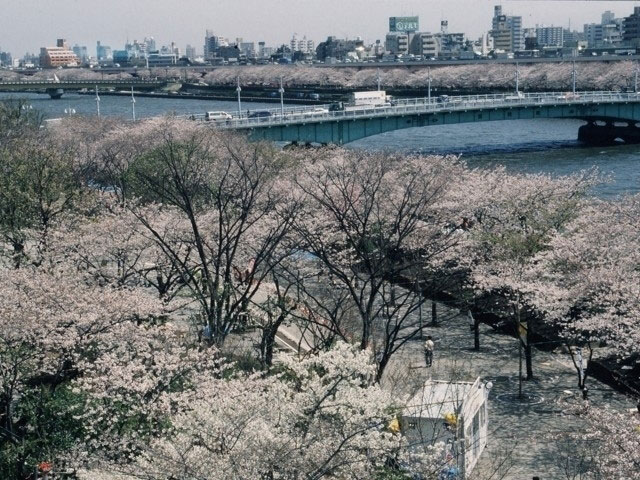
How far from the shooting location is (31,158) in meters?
33.2

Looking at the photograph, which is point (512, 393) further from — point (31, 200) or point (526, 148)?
point (526, 148)

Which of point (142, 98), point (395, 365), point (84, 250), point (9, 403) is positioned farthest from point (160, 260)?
point (142, 98)

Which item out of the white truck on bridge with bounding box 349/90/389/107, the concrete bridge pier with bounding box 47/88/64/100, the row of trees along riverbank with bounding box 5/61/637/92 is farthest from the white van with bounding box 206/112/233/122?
the concrete bridge pier with bounding box 47/88/64/100

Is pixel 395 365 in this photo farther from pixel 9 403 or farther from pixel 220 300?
pixel 9 403

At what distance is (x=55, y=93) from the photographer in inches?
5305

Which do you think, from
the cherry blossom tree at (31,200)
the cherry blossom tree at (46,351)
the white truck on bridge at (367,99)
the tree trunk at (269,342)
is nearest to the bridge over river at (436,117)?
the white truck on bridge at (367,99)

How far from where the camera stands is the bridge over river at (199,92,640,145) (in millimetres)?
59969

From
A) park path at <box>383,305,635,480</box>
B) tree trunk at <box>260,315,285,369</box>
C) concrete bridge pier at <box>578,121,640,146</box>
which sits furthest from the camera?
concrete bridge pier at <box>578,121,640,146</box>

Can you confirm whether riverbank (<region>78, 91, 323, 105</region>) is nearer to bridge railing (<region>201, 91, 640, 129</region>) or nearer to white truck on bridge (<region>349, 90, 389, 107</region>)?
white truck on bridge (<region>349, 90, 389, 107</region>)

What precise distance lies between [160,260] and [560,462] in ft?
39.2

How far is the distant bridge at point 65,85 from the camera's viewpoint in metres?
127

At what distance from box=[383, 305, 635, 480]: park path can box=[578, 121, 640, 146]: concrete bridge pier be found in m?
49.9

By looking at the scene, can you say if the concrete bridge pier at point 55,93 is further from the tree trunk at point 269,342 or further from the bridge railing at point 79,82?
the tree trunk at point 269,342

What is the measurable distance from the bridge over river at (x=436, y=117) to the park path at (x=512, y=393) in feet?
111
